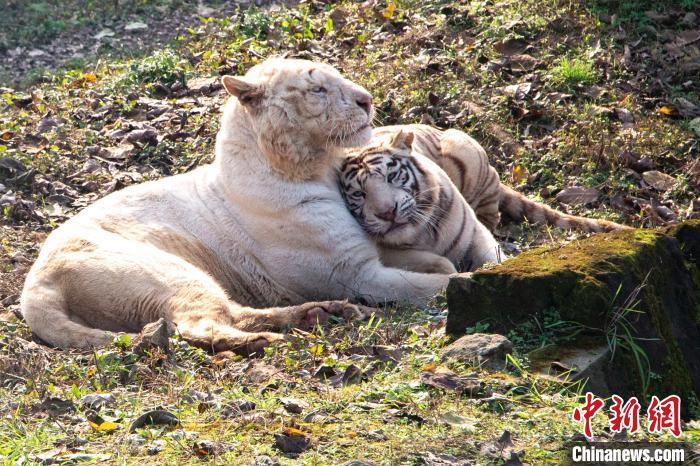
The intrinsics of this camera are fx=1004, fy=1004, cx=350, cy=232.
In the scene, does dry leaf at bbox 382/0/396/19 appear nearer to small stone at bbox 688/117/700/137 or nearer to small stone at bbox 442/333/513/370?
small stone at bbox 688/117/700/137

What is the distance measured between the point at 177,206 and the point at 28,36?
269 inches

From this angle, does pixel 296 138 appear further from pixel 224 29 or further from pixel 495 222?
pixel 224 29

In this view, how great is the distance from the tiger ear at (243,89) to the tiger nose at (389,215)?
1.00m

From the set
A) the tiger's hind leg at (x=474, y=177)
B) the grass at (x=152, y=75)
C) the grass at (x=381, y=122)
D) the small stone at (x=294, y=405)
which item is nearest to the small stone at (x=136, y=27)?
the grass at (x=381, y=122)

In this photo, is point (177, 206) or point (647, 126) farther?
point (647, 126)

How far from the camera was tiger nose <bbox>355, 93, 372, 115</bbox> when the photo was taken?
599cm

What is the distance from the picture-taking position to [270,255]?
5.99m

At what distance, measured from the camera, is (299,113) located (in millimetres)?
5887

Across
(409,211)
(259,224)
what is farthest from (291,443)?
(409,211)

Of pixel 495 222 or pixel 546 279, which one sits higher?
pixel 546 279

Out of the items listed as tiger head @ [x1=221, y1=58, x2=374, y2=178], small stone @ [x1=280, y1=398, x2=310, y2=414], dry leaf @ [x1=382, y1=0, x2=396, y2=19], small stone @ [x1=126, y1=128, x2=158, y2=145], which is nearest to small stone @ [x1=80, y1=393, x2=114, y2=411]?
small stone @ [x1=280, y1=398, x2=310, y2=414]

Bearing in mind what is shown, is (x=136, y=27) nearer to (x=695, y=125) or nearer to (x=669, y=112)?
(x=669, y=112)

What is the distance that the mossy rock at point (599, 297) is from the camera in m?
4.20

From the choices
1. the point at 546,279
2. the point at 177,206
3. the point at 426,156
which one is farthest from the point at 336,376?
the point at 426,156
